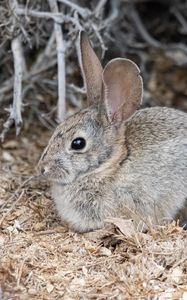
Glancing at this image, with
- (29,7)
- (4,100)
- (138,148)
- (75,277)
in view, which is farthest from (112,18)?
(75,277)

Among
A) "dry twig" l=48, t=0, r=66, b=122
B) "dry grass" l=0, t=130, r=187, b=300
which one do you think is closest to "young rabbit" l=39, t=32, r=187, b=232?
"dry grass" l=0, t=130, r=187, b=300

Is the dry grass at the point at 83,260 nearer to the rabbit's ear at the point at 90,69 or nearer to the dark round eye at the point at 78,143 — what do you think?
the dark round eye at the point at 78,143

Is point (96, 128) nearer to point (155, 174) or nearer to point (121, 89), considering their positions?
point (121, 89)

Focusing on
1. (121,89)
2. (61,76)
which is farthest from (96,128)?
(61,76)

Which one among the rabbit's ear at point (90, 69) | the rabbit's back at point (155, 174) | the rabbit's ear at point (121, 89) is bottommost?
the rabbit's back at point (155, 174)

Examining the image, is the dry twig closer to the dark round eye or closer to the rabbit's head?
the rabbit's head

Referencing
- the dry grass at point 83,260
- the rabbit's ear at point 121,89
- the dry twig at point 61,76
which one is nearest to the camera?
the dry grass at point 83,260

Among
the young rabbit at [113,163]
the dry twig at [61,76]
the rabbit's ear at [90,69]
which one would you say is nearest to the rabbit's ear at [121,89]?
the young rabbit at [113,163]

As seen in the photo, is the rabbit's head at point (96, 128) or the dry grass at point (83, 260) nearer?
the dry grass at point (83, 260)
